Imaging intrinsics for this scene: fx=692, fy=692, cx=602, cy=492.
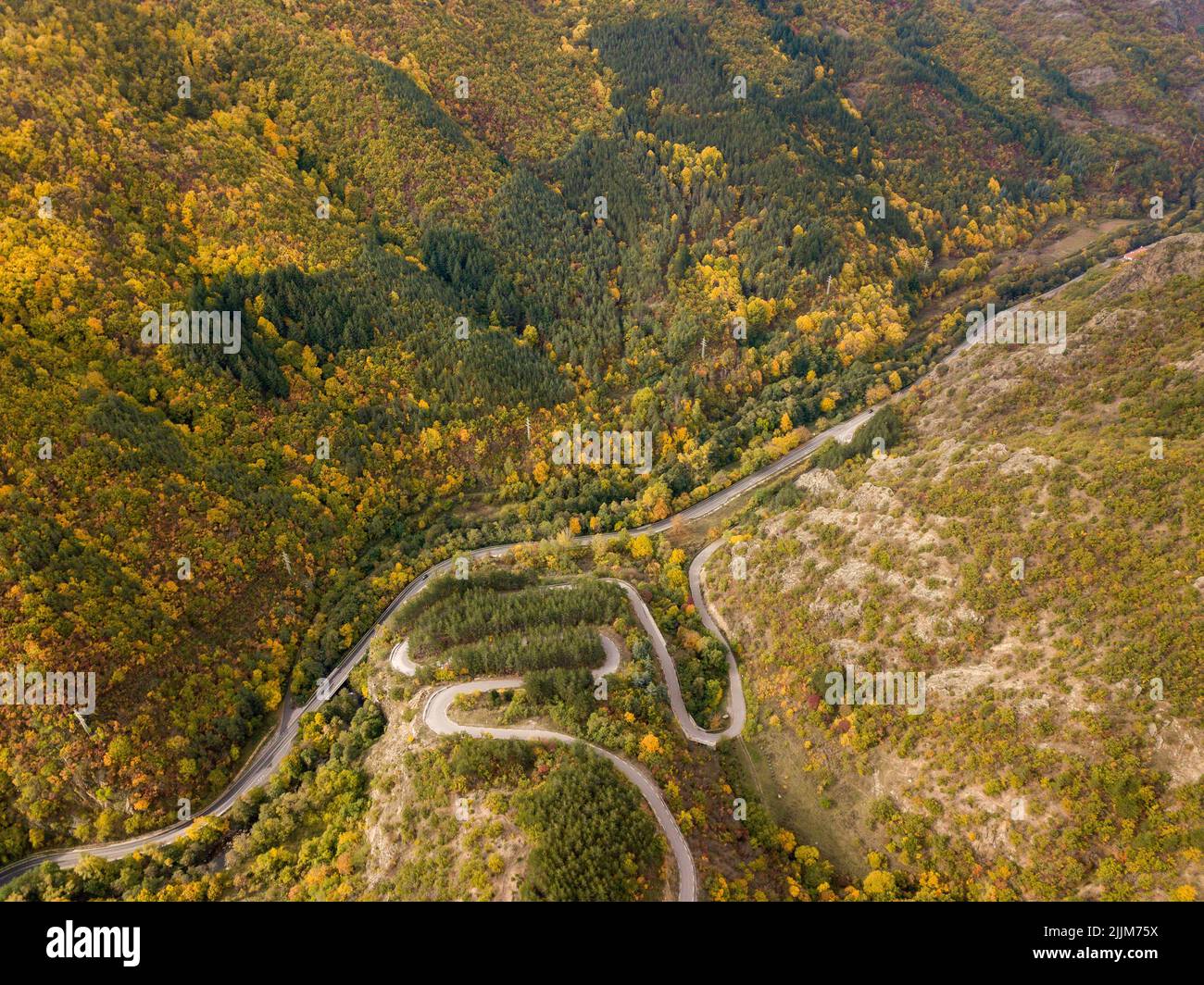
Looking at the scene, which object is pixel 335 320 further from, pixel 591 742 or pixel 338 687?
pixel 591 742

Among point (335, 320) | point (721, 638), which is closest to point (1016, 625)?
point (721, 638)

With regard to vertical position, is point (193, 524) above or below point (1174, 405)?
below

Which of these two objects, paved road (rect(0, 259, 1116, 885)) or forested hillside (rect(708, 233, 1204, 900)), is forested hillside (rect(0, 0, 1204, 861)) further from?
forested hillside (rect(708, 233, 1204, 900))

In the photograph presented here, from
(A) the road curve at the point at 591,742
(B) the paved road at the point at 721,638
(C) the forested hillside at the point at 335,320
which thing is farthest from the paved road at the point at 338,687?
(A) the road curve at the point at 591,742

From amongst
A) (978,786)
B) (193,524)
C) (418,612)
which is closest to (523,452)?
(418,612)

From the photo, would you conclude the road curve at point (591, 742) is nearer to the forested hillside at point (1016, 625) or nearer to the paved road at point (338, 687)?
the paved road at point (338, 687)

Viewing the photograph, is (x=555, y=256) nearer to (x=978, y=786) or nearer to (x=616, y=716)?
(x=616, y=716)
